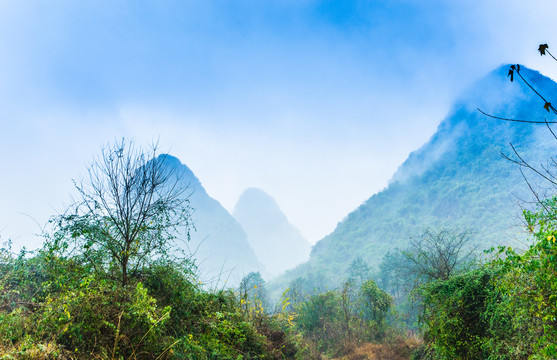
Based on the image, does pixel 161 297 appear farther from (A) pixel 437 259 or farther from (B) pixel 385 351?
(A) pixel 437 259

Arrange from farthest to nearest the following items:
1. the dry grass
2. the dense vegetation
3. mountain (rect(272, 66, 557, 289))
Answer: mountain (rect(272, 66, 557, 289))
the dry grass
the dense vegetation

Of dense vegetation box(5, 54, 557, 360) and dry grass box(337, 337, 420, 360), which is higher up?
dense vegetation box(5, 54, 557, 360)

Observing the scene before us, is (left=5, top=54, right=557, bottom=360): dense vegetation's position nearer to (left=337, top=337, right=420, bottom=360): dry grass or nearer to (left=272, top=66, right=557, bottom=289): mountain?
(left=337, top=337, right=420, bottom=360): dry grass

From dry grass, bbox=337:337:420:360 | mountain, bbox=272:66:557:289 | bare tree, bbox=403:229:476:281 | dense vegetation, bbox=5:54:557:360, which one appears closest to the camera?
dense vegetation, bbox=5:54:557:360

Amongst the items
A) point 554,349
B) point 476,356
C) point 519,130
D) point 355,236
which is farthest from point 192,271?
point 519,130

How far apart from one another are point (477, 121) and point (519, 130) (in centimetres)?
1925

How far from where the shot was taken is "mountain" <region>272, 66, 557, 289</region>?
66.4 m

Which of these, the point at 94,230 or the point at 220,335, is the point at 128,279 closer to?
the point at 94,230

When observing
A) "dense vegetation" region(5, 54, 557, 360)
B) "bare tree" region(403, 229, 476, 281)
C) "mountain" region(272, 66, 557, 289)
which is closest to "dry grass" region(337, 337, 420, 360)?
"bare tree" region(403, 229, 476, 281)

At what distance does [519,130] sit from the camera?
84.6 metres

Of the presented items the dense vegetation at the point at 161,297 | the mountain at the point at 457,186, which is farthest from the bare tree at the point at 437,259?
the mountain at the point at 457,186

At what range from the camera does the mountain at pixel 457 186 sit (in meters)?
66.4

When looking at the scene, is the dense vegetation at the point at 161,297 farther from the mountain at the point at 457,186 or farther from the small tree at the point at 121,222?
the mountain at the point at 457,186

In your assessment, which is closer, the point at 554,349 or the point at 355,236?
the point at 554,349
